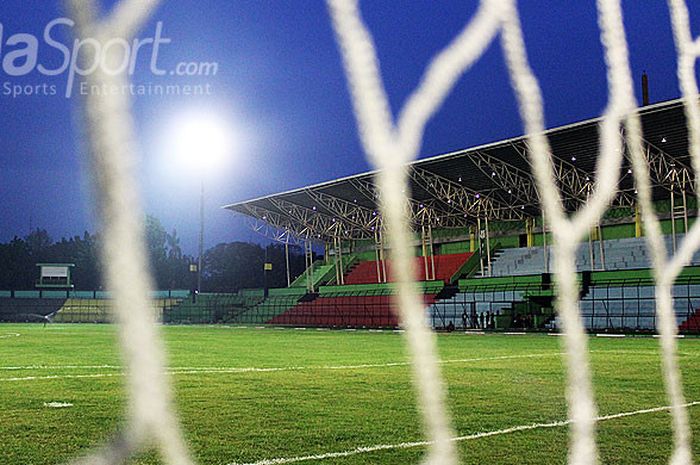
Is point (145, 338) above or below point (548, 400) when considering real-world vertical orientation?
above

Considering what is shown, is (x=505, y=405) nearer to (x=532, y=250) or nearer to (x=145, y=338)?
(x=145, y=338)

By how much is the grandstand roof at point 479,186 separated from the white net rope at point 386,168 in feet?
71.3

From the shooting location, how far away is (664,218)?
128 feet

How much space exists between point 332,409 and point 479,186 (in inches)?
1288

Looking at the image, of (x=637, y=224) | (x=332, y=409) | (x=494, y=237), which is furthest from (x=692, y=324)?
(x=332, y=409)

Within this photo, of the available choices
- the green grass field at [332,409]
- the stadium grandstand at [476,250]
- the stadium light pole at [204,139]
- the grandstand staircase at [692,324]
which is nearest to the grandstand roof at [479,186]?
the stadium grandstand at [476,250]

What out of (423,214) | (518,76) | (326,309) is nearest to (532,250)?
(423,214)

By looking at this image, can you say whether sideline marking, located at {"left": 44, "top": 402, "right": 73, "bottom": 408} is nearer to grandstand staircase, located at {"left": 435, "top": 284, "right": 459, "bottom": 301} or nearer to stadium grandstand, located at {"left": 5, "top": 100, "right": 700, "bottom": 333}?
stadium grandstand, located at {"left": 5, "top": 100, "right": 700, "bottom": 333}

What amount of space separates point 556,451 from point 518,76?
330 cm

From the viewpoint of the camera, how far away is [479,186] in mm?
38688

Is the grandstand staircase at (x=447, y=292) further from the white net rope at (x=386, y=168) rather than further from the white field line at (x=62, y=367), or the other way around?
the white net rope at (x=386, y=168)

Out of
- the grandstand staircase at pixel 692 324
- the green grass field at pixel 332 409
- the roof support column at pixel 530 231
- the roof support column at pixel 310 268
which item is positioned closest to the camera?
the green grass field at pixel 332 409

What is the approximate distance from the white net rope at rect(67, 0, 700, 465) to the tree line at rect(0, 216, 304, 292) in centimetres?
5497

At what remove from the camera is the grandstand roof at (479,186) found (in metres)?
29.7
